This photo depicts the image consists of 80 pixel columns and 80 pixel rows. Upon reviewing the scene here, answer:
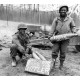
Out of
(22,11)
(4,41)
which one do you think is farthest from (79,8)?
(4,41)

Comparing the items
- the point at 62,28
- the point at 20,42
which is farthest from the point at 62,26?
the point at 20,42

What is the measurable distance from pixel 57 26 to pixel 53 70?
133cm

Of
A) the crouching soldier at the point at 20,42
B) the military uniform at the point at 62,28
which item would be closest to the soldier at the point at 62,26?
the military uniform at the point at 62,28

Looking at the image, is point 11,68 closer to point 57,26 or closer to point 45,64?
point 45,64

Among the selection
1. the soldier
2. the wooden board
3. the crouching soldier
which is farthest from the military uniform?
the crouching soldier

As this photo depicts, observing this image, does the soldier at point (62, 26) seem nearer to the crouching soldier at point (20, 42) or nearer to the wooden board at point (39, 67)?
the wooden board at point (39, 67)

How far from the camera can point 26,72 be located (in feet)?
13.5

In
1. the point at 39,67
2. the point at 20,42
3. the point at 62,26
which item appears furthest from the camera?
the point at 20,42

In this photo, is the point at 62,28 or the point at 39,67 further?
the point at 62,28

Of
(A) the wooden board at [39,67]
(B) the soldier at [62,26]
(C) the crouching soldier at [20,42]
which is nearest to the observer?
(A) the wooden board at [39,67]

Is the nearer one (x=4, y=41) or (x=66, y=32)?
(x=66, y=32)

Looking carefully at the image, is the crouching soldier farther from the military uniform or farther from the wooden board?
the military uniform

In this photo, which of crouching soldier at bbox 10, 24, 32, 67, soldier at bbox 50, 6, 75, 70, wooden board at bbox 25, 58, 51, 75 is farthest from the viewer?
crouching soldier at bbox 10, 24, 32, 67

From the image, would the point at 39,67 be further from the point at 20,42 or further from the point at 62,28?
the point at 62,28
